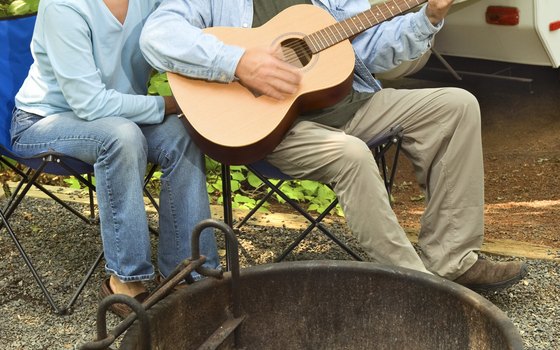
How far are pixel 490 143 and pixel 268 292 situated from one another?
3.99 metres

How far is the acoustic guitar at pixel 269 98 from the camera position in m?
3.19

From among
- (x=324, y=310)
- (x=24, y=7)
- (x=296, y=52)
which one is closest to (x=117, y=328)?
(x=324, y=310)

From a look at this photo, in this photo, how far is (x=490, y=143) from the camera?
247 inches

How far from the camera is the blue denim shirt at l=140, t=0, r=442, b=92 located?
128 inches

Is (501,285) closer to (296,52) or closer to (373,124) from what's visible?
(373,124)

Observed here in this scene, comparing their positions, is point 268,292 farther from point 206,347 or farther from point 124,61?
point 124,61

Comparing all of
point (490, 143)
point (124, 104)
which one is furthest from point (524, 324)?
point (490, 143)

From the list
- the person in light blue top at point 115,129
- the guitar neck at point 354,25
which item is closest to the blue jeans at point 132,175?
the person in light blue top at point 115,129

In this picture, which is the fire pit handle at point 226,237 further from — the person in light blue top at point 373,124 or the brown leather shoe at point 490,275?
the brown leather shoe at point 490,275

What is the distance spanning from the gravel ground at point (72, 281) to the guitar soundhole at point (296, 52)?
101cm

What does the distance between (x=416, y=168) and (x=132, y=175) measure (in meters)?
1.08

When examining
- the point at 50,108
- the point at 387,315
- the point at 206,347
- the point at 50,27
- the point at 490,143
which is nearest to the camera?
the point at 206,347

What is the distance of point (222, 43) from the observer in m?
3.27

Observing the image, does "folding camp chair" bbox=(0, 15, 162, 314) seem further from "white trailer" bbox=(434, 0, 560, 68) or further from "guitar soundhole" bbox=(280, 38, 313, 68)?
"white trailer" bbox=(434, 0, 560, 68)
